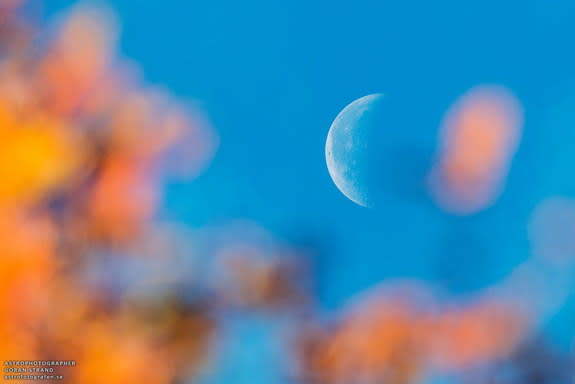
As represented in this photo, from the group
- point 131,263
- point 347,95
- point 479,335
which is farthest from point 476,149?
point 131,263

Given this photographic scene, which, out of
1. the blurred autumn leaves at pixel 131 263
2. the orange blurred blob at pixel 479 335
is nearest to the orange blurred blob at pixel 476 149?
the blurred autumn leaves at pixel 131 263

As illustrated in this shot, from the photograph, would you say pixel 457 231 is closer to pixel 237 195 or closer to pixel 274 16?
pixel 237 195

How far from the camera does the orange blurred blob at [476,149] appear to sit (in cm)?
174

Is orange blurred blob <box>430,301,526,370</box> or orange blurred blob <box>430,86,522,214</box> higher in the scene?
orange blurred blob <box>430,86,522,214</box>

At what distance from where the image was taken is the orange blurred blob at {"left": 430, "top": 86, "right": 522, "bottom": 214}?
5.72 ft

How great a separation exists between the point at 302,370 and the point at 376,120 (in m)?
0.86

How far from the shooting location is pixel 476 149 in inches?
69.3

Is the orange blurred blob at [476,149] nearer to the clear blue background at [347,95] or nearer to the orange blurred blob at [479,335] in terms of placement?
the clear blue background at [347,95]

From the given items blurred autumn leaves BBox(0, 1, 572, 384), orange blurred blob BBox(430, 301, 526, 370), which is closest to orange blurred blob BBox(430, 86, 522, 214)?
blurred autumn leaves BBox(0, 1, 572, 384)

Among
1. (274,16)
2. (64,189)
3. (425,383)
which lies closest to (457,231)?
(425,383)

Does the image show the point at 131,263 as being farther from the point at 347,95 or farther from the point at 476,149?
the point at 476,149

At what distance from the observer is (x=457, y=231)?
5.73ft

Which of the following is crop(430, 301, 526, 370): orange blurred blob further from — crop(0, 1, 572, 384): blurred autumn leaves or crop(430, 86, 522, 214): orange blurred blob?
crop(430, 86, 522, 214): orange blurred blob

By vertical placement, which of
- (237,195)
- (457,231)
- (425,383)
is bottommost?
(425,383)
